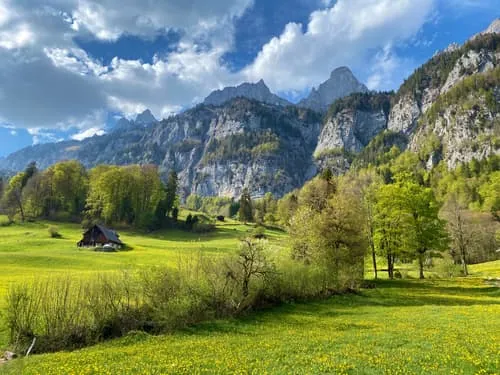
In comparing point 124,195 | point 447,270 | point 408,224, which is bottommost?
point 447,270

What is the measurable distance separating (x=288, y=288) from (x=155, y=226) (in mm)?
98490

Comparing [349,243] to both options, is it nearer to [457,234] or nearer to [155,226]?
[457,234]

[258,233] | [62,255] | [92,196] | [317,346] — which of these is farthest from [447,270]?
[92,196]

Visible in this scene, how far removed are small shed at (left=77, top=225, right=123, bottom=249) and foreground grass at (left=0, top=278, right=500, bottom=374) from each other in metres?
64.0

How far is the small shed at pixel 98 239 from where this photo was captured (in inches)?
3378

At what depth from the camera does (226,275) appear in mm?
31266

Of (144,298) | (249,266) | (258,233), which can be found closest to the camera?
(144,298)

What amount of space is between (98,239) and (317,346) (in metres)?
79.3

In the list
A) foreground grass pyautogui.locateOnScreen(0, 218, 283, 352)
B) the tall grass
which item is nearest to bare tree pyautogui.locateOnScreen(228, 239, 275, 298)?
the tall grass

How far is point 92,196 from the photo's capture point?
122375mm

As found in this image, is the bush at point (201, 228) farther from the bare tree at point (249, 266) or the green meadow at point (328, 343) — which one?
the bare tree at point (249, 266)

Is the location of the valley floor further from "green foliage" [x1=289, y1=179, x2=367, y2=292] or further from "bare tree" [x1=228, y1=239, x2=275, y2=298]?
"green foliage" [x1=289, y1=179, x2=367, y2=292]

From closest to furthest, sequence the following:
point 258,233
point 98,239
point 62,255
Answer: point 62,255
point 98,239
point 258,233

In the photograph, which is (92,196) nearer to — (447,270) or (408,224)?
(408,224)
